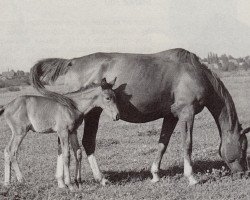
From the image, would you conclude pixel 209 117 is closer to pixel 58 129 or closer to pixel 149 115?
pixel 149 115

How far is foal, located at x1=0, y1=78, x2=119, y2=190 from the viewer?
325 inches

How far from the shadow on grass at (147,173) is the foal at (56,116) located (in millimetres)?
1299

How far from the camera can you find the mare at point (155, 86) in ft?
30.0

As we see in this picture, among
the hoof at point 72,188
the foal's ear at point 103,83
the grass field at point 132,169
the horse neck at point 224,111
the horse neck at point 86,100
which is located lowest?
the grass field at point 132,169

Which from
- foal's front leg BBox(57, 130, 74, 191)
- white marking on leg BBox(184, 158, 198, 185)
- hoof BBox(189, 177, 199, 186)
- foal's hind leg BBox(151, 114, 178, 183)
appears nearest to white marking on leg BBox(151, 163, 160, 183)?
foal's hind leg BBox(151, 114, 178, 183)

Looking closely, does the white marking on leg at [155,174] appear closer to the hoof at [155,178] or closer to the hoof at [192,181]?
the hoof at [155,178]

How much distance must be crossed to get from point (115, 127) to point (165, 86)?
9410mm

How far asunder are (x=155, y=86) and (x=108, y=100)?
4.33ft

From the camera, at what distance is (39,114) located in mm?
8398

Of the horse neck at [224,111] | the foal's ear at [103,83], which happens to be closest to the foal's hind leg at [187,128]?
the horse neck at [224,111]

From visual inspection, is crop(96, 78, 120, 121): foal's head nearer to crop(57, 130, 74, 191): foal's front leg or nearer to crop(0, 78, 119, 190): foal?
crop(0, 78, 119, 190): foal

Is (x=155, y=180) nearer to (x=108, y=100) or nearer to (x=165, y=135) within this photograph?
(x=165, y=135)

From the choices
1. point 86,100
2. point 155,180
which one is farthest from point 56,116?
point 155,180

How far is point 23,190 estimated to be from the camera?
26.1 ft
